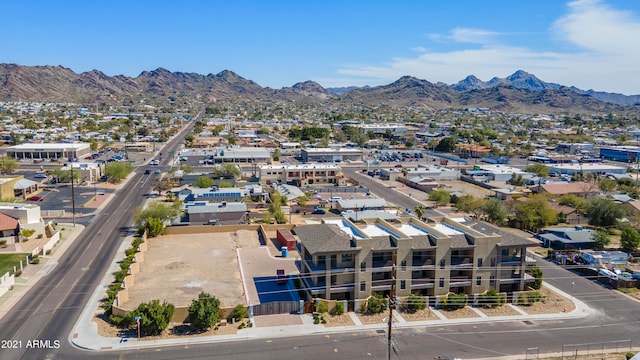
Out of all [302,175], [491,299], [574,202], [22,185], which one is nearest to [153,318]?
[491,299]

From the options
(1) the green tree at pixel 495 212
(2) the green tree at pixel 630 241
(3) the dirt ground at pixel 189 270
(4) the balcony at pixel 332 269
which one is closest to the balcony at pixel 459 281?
(4) the balcony at pixel 332 269

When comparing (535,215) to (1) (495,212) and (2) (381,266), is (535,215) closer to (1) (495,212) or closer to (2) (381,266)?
Answer: (1) (495,212)

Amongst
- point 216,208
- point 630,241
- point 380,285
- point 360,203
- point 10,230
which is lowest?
point 380,285

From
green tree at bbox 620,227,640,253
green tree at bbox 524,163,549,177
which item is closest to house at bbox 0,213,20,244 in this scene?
green tree at bbox 620,227,640,253

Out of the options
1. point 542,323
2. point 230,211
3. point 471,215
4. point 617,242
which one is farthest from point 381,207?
→ point 542,323

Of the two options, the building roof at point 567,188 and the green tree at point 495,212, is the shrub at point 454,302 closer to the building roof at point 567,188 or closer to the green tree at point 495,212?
the green tree at point 495,212
